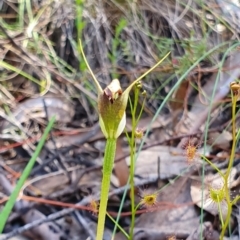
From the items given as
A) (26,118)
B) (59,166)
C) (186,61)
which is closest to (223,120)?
(186,61)

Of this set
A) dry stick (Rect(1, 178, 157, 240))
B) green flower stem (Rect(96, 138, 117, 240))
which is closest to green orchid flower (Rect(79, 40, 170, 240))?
green flower stem (Rect(96, 138, 117, 240))

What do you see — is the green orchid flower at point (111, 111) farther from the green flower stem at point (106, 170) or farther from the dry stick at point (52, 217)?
the dry stick at point (52, 217)

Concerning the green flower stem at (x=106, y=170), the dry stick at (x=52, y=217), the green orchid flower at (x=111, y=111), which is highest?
the green orchid flower at (x=111, y=111)

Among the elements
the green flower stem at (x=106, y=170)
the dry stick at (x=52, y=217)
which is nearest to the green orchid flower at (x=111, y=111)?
the green flower stem at (x=106, y=170)

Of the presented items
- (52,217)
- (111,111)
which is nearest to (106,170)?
(111,111)

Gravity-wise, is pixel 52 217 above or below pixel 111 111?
below

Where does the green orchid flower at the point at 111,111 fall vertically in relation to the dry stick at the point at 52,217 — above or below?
above

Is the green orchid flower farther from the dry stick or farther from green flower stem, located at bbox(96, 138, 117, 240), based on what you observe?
the dry stick

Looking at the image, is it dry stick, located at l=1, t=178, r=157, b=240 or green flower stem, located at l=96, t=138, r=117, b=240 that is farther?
dry stick, located at l=1, t=178, r=157, b=240

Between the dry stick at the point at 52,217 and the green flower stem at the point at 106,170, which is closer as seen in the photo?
the green flower stem at the point at 106,170

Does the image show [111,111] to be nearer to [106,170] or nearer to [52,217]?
[106,170]

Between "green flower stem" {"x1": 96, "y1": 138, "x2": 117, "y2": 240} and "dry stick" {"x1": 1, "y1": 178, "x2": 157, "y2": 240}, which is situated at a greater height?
"green flower stem" {"x1": 96, "y1": 138, "x2": 117, "y2": 240}
